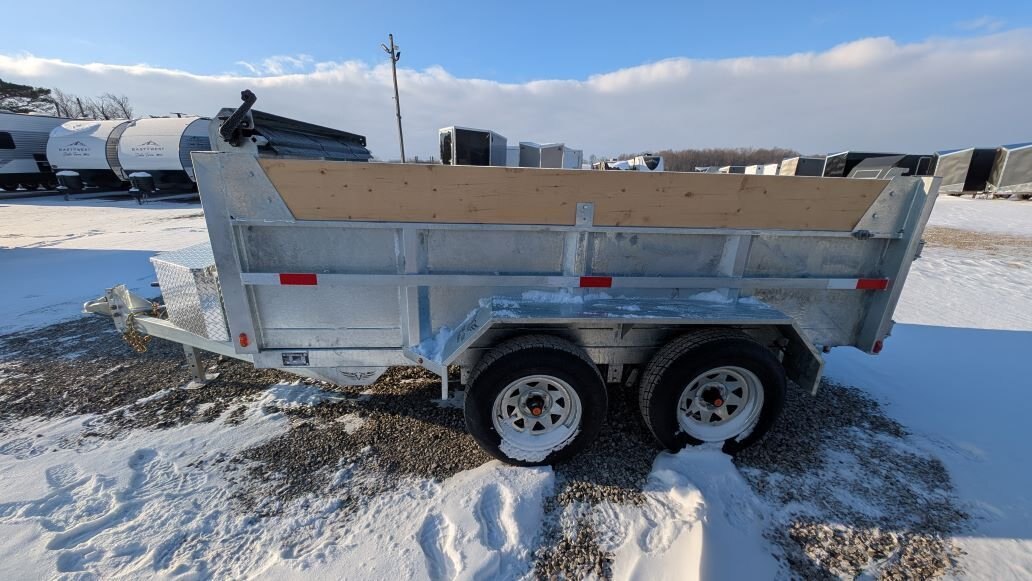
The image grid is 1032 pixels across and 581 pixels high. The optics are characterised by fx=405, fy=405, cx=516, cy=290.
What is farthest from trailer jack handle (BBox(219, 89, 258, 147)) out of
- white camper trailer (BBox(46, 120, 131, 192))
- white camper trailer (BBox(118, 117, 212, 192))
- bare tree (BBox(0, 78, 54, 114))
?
bare tree (BBox(0, 78, 54, 114))

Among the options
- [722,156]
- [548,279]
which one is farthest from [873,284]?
[722,156]

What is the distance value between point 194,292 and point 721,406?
3.69 meters

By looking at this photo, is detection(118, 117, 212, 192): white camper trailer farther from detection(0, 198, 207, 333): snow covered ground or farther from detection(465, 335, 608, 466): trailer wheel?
detection(465, 335, 608, 466): trailer wheel

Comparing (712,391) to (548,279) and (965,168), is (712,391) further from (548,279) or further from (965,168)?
(965,168)

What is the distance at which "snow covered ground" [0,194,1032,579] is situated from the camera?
6.67 feet

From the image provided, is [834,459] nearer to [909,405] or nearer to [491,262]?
[909,405]

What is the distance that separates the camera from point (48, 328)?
195 inches

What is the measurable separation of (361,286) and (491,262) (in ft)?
2.77

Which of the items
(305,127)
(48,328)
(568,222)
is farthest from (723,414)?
(48,328)

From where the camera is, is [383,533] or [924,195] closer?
[383,533]

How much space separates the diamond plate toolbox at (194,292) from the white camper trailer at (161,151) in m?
20.9

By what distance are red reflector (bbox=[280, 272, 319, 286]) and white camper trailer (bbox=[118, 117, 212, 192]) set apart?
2191 cm

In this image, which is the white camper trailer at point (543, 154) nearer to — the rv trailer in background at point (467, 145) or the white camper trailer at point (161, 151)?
the rv trailer in background at point (467, 145)

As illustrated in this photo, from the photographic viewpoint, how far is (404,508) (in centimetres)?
236
